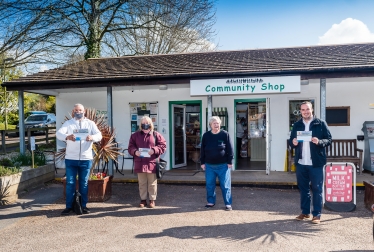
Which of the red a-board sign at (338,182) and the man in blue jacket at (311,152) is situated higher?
the man in blue jacket at (311,152)

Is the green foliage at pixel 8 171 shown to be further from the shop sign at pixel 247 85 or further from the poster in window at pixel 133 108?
the shop sign at pixel 247 85

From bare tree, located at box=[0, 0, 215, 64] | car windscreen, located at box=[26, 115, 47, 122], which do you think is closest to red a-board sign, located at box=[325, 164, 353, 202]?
bare tree, located at box=[0, 0, 215, 64]

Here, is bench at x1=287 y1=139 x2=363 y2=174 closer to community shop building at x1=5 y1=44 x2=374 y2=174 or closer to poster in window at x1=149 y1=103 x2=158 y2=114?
community shop building at x1=5 y1=44 x2=374 y2=174

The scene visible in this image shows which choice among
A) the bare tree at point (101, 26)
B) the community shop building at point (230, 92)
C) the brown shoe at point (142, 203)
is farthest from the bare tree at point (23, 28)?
the brown shoe at point (142, 203)

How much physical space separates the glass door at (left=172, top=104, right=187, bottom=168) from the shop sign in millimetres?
2316

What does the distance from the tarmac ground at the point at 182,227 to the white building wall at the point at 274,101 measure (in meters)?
2.77

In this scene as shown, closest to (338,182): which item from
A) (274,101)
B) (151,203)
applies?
(151,203)

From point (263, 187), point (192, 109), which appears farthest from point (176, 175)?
point (192, 109)

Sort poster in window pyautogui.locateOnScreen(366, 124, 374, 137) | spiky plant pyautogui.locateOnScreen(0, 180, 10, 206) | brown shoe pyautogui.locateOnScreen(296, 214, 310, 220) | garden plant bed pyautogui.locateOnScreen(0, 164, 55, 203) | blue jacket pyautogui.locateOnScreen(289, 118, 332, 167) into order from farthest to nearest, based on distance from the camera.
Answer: poster in window pyautogui.locateOnScreen(366, 124, 374, 137)
garden plant bed pyautogui.locateOnScreen(0, 164, 55, 203)
spiky plant pyautogui.locateOnScreen(0, 180, 10, 206)
brown shoe pyautogui.locateOnScreen(296, 214, 310, 220)
blue jacket pyautogui.locateOnScreen(289, 118, 332, 167)

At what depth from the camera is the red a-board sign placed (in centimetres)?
544

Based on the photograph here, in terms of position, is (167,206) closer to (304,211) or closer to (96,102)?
(304,211)

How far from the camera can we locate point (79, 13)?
15641 mm

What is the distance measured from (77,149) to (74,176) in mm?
517

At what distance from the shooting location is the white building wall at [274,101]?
28.0 feet
